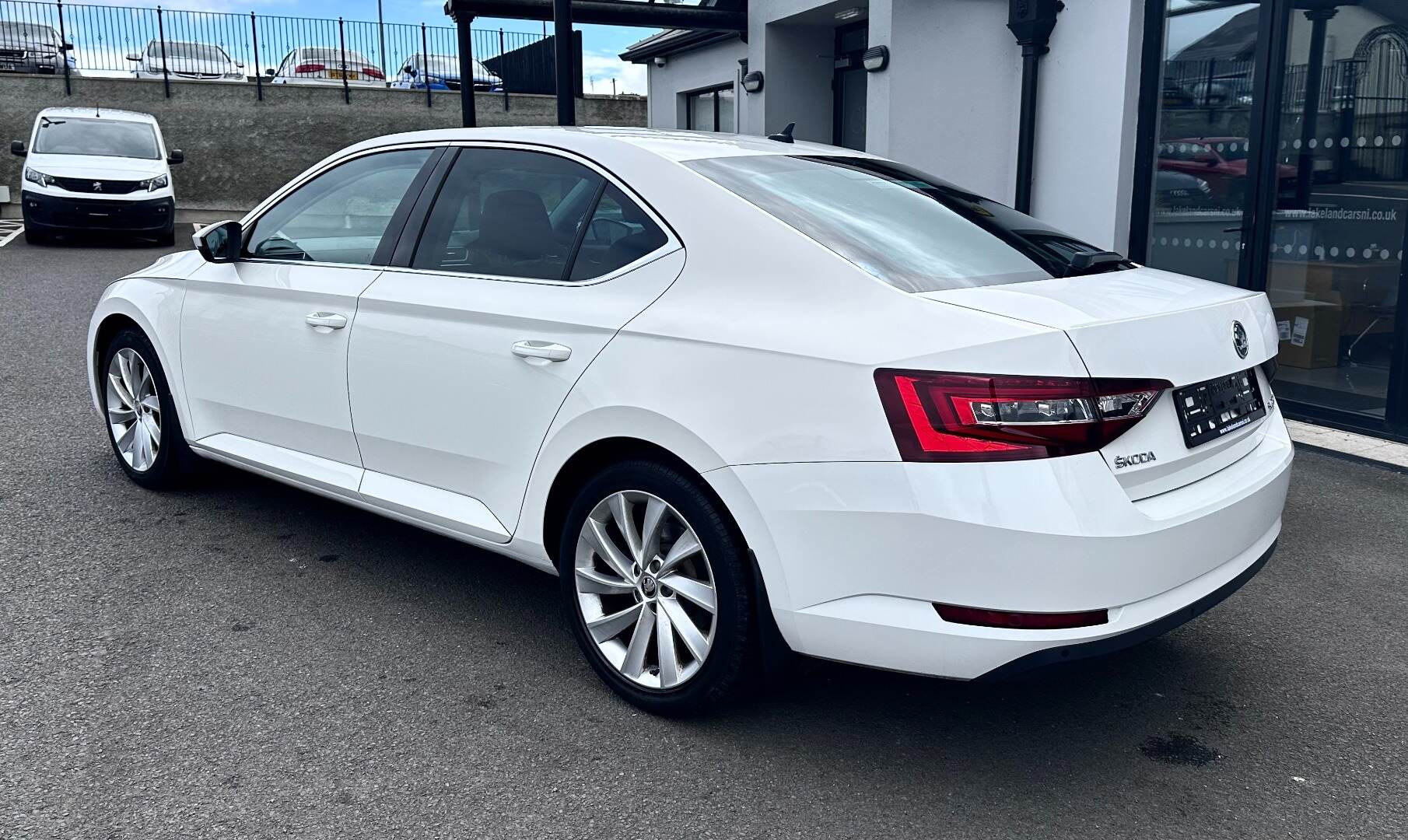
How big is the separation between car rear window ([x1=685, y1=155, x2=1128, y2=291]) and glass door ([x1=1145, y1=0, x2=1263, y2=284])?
4.38m

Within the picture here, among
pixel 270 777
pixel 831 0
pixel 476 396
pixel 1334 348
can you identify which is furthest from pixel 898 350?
pixel 831 0

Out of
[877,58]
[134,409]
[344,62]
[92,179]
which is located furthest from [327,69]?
[134,409]

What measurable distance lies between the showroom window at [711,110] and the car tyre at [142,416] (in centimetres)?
1051

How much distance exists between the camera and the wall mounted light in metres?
10.4

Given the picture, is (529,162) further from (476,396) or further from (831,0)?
(831,0)

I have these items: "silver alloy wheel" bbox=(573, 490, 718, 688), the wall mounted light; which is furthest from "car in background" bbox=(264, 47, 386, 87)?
"silver alloy wheel" bbox=(573, 490, 718, 688)

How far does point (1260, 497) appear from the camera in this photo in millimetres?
3160

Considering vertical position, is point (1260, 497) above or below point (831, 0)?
below

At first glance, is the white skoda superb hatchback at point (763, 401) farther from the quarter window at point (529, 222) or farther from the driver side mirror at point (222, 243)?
the driver side mirror at point (222, 243)

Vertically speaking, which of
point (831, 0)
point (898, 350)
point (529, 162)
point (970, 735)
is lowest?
point (970, 735)

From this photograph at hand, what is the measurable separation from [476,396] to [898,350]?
1.43 meters

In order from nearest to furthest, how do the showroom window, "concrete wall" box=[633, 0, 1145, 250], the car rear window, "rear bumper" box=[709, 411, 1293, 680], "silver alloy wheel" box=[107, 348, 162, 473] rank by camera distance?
"rear bumper" box=[709, 411, 1293, 680]
the car rear window
"silver alloy wheel" box=[107, 348, 162, 473]
"concrete wall" box=[633, 0, 1145, 250]
the showroom window

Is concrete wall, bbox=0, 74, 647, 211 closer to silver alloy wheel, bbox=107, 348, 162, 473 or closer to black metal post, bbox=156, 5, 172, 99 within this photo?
black metal post, bbox=156, 5, 172, 99

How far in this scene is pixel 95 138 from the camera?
1742 cm
